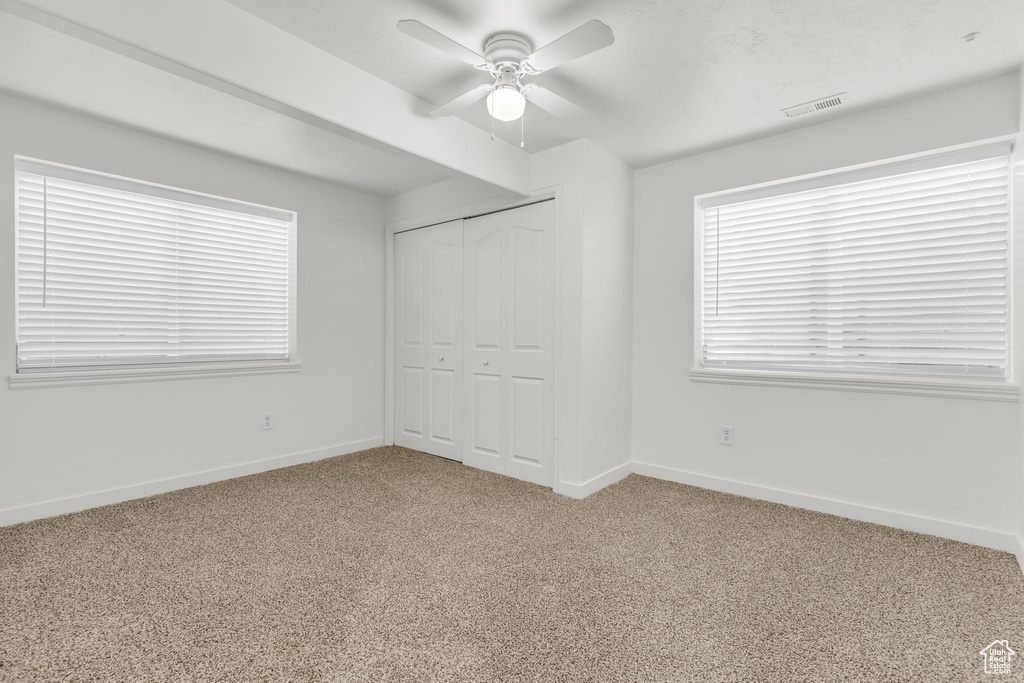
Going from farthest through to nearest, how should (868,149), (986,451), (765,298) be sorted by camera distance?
(765,298)
(868,149)
(986,451)

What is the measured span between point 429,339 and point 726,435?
8.04 ft

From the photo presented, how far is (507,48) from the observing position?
2088 millimetres

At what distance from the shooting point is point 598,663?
157 centimetres

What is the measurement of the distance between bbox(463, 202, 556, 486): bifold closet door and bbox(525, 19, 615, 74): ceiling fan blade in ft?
4.49

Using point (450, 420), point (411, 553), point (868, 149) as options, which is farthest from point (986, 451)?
point (450, 420)

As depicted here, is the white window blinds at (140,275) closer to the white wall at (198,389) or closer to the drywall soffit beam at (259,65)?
the white wall at (198,389)

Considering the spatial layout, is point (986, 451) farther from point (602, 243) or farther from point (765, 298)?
point (602, 243)

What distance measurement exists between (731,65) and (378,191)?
119 inches

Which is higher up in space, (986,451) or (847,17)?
(847,17)

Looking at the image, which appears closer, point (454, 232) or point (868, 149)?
point (868, 149)

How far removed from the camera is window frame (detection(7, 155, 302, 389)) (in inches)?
105

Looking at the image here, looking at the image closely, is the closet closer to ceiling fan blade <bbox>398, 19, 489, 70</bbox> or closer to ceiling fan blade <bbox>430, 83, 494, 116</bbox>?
ceiling fan blade <bbox>430, 83, 494, 116</bbox>

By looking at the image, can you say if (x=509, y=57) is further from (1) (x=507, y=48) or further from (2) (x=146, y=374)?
(2) (x=146, y=374)

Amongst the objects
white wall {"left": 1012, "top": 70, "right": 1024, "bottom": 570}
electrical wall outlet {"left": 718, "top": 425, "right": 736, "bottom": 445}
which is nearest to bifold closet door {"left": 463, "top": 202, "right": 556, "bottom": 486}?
electrical wall outlet {"left": 718, "top": 425, "right": 736, "bottom": 445}
